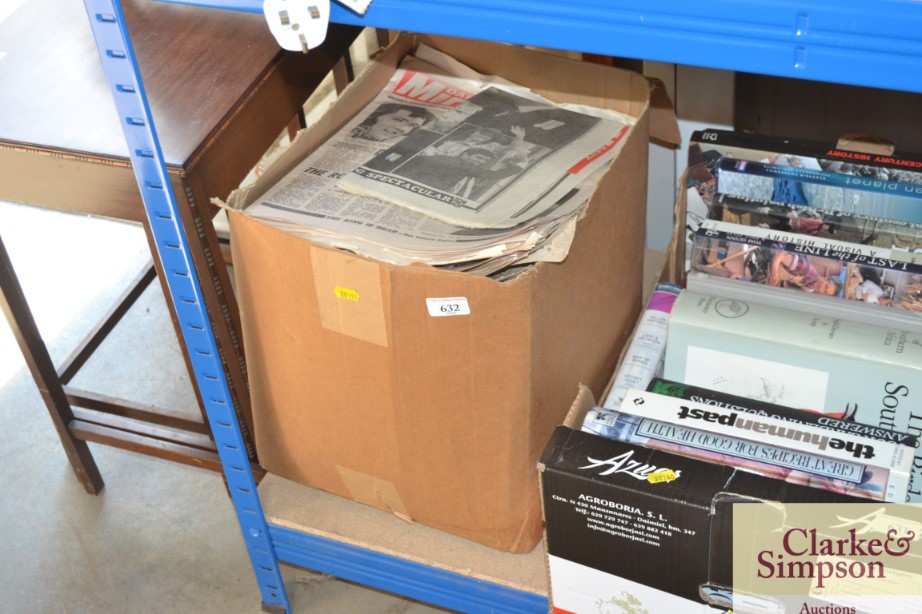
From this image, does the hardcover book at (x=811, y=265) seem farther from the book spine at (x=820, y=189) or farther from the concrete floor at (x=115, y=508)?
the concrete floor at (x=115, y=508)

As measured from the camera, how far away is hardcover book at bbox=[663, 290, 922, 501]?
3.41ft

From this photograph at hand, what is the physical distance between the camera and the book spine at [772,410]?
3.22 ft

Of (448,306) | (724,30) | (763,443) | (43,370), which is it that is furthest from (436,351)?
(43,370)

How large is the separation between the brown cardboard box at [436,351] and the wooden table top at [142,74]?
0.32ft

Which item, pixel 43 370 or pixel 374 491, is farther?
pixel 43 370

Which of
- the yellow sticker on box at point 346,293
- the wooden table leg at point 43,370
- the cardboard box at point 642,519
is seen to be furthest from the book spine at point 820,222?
the wooden table leg at point 43,370

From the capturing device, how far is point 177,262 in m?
1.02

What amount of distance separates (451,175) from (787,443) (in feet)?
1.47

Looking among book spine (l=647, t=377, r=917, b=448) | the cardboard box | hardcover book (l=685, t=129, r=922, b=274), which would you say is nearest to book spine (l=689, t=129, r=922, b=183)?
hardcover book (l=685, t=129, r=922, b=274)

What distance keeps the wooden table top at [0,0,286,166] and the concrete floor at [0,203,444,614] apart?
28.0 inches

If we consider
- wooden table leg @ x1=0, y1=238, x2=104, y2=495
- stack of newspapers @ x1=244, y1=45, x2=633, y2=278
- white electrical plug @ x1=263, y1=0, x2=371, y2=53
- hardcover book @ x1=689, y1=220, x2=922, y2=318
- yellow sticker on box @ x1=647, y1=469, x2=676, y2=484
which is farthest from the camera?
wooden table leg @ x1=0, y1=238, x2=104, y2=495

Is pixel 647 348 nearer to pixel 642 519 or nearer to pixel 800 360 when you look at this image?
pixel 800 360

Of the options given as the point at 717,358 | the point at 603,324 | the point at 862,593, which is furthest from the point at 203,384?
the point at 862,593

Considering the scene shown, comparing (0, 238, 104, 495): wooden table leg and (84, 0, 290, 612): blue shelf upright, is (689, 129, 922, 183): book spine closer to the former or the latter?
(84, 0, 290, 612): blue shelf upright
